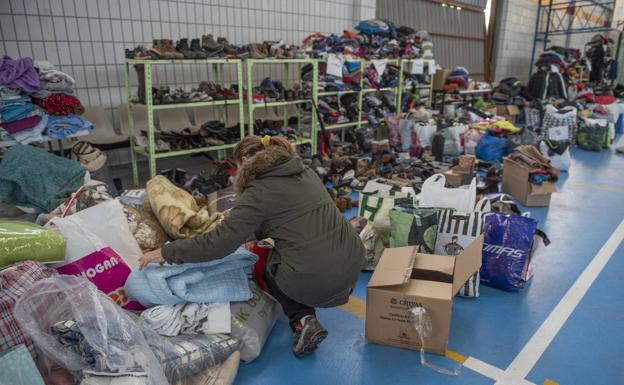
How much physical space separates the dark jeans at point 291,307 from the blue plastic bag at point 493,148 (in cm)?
467

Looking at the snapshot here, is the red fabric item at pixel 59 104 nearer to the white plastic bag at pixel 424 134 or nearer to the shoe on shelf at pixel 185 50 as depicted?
the shoe on shelf at pixel 185 50

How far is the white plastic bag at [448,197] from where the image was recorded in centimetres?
304

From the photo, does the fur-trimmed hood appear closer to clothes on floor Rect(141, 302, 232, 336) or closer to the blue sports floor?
clothes on floor Rect(141, 302, 232, 336)

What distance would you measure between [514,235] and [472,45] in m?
10.0

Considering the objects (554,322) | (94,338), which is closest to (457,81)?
(554,322)

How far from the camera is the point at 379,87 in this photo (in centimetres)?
692

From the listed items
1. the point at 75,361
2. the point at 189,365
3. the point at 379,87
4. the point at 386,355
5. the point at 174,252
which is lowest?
the point at 386,355

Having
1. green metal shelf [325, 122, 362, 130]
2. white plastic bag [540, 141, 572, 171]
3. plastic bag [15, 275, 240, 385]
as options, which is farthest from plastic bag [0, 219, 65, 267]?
white plastic bag [540, 141, 572, 171]

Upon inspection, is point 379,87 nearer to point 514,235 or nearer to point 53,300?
point 514,235

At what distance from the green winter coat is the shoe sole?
0.14m

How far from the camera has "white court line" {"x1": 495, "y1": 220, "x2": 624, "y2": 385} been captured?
2.09 meters

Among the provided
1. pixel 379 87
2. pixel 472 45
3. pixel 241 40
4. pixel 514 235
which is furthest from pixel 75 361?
pixel 472 45

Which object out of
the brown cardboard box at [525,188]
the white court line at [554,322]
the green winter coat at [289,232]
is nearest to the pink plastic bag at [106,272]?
the green winter coat at [289,232]

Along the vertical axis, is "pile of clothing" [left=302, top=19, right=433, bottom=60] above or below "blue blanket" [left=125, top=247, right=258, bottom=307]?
above
